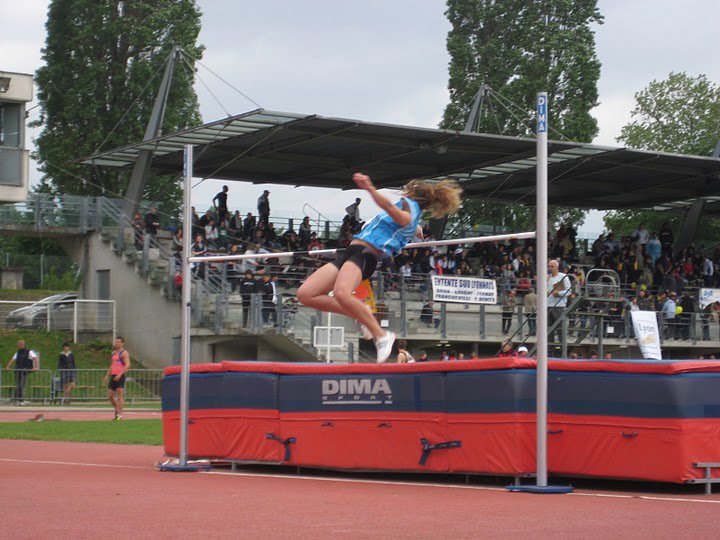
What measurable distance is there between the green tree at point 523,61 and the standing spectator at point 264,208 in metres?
19.1

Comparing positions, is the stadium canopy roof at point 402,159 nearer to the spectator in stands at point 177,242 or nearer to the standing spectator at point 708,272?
the spectator in stands at point 177,242

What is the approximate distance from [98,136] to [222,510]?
3966cm

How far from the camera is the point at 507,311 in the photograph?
1179 inches

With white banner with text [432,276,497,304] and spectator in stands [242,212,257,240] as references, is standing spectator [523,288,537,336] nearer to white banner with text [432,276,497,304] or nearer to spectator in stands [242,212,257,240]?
white banner with text [432,276,497,304]

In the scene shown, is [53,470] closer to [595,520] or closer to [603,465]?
[603,465]

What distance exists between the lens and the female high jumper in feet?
30.0

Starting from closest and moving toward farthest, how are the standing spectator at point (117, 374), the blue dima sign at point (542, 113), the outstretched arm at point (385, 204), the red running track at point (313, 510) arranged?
the red running track at point (313, 510) < the outstretched arm at point (385, 204) < the blue dima sign at point (542, 113) < the standing spectator at point (117, 374)

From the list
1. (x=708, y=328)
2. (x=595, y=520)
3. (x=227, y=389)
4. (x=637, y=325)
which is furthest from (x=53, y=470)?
(x=708, y=328)

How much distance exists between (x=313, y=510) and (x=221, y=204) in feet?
82.4

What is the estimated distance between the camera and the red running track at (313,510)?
6395 mm

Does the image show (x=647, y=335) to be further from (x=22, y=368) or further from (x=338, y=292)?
(x=22, y=368)

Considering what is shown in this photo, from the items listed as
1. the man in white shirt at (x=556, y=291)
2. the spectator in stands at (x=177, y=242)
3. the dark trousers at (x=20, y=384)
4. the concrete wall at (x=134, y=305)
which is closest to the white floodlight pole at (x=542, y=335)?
the man in white shirt at (x=556, y=291)

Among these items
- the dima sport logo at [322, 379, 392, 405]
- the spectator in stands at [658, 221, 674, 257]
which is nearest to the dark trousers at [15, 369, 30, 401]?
the dima sport logo at [322, 379, 392, 405]

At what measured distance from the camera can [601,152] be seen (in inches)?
1203
